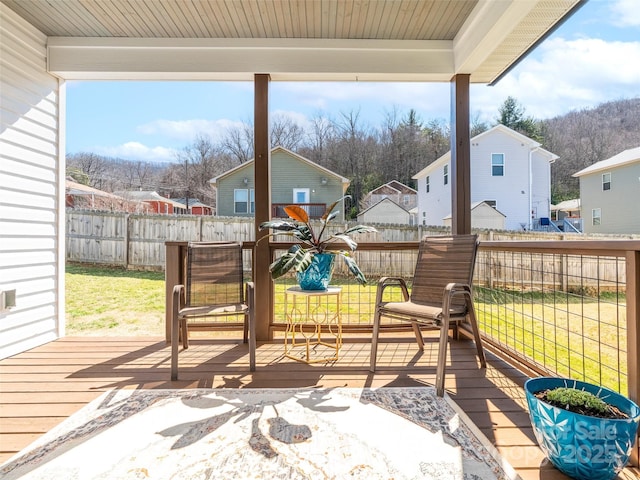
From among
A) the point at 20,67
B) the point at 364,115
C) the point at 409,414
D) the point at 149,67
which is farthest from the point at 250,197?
the point at 409,414

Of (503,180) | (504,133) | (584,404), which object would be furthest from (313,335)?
(503,180)

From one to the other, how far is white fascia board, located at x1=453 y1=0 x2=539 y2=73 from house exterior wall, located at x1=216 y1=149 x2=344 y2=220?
2226 mm

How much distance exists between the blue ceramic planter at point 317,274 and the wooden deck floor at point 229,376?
0.66m

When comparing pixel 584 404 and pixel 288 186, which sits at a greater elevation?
pixel 288 186

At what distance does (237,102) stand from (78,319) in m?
3.91

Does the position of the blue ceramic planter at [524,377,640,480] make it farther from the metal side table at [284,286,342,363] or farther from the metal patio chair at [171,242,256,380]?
the metal patio chair at [171,242,256,380]

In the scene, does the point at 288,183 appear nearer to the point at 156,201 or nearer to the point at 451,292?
the point at 156,201

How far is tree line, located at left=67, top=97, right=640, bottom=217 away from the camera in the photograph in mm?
3814

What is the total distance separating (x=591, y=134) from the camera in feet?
12.6

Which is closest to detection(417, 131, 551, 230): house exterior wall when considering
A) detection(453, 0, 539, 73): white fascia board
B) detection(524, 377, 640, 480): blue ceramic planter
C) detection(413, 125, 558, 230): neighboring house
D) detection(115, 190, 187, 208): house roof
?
detection(413, 125, 558, 230): neighboring house

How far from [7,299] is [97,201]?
3.90 meters

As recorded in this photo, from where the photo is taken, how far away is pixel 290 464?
154 cm

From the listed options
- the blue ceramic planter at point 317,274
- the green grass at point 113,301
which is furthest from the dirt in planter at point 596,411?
the green grass at point 113,301

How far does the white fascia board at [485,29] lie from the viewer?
2.46 metres
